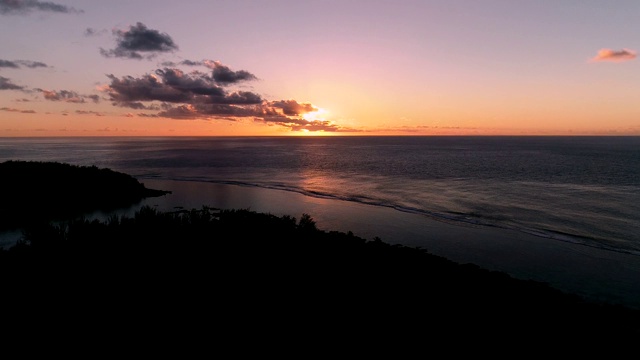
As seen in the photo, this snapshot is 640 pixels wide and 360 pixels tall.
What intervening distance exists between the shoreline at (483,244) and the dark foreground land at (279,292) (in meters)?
3.03

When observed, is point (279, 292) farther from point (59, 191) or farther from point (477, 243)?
point (59, 191)

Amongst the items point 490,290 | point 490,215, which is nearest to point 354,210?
point 490,215

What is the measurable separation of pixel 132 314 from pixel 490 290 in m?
16.2

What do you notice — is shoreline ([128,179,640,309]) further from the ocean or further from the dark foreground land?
the dark foreground land

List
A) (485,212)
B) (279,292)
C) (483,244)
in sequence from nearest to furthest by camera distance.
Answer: (279,292) → (483,244) → (485,212)

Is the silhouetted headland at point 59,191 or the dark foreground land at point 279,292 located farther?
the silhouetted headland at point 59,191

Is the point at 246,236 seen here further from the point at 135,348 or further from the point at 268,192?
the point at 268,192

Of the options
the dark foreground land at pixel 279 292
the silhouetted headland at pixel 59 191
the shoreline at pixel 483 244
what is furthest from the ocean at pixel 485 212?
the dark foreground land at pixel 279 292

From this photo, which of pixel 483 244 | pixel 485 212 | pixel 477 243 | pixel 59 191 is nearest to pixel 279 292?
pixel 477 243

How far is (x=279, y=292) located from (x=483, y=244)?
750 inches

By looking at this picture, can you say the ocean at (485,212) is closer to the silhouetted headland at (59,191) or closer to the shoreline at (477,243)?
the shoreline at (477,243)

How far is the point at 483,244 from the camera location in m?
27.7

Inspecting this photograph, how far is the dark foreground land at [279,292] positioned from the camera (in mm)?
12898

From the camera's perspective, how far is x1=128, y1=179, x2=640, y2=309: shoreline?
69.3ft
